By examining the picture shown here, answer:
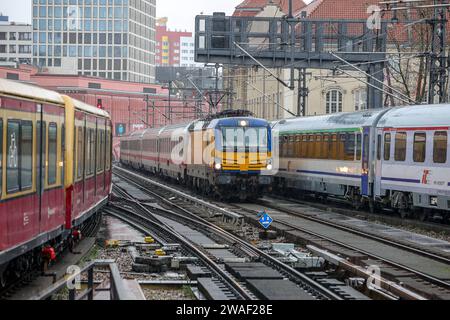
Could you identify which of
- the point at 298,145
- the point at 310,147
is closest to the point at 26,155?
the point at 310,147

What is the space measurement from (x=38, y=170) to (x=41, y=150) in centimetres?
31

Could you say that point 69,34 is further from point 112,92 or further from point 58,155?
point 58,155

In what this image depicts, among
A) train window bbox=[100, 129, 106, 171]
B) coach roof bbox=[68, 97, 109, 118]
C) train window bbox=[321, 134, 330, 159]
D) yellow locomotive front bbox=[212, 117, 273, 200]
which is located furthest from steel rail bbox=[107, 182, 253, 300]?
train window bbox=[321, 134, 330, 159]

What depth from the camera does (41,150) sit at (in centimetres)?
1252

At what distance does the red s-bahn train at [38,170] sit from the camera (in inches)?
419

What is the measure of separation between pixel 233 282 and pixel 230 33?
2537 cm

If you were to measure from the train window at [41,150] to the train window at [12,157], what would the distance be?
4.12 feet

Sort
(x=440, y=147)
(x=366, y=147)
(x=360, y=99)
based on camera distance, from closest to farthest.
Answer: (x=440, y=147)
(x=366, y=147)
(x=360, y=99)

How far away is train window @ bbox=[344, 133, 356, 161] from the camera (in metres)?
29.1

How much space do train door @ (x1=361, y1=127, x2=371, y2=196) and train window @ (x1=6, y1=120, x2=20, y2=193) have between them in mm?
17924

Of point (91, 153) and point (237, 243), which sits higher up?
point (91, 153)

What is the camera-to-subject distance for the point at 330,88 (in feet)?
224

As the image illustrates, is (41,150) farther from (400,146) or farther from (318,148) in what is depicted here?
(318,148)

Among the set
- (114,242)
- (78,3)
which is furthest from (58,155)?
(78,3)
